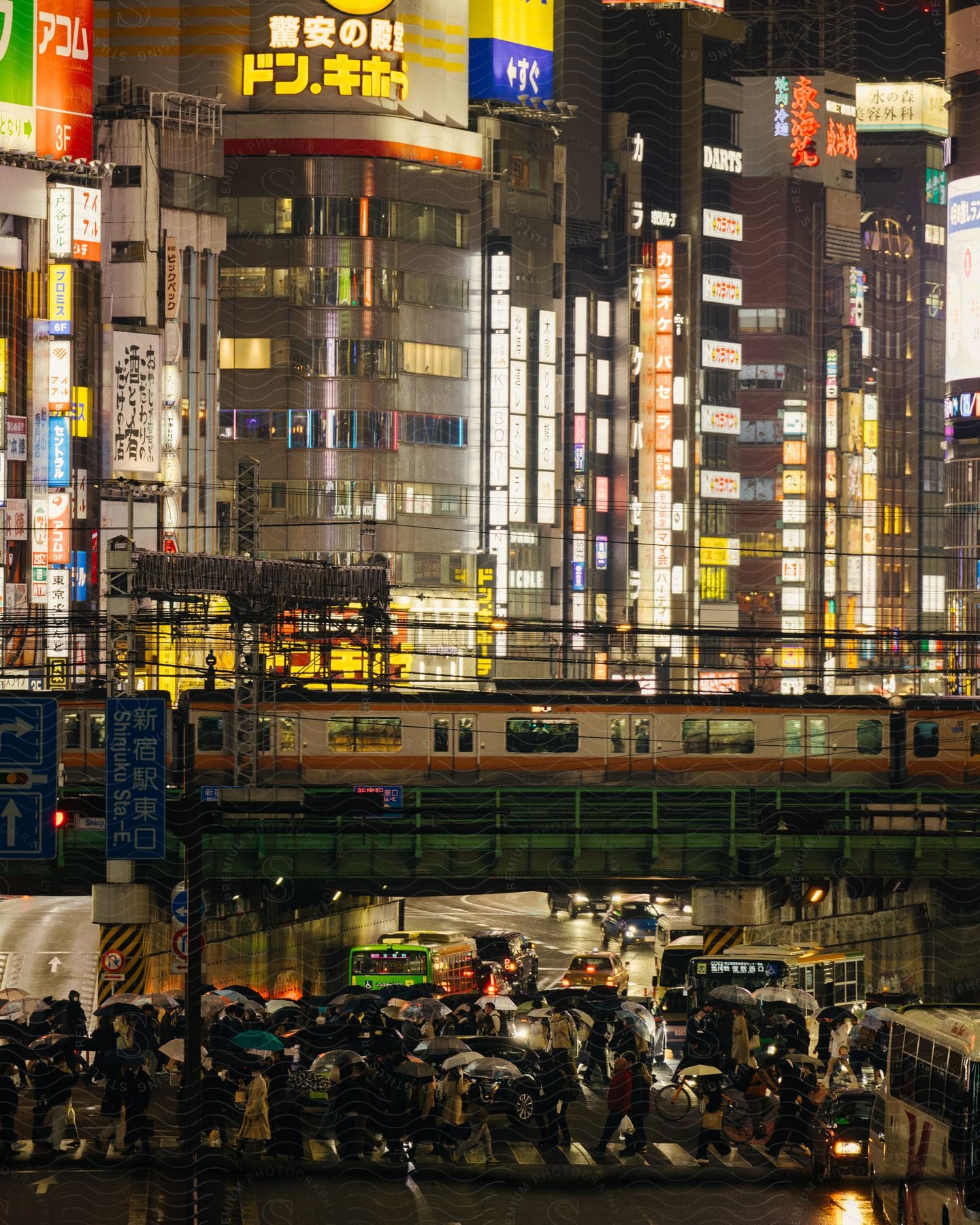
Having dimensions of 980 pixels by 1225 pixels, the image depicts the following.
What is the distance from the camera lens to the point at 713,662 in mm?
55531

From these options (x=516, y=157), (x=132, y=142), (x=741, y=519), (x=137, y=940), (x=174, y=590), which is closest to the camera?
(x=137, y=940)

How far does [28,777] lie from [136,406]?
22.9 m

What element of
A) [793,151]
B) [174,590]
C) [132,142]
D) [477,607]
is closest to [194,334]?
[132,142]

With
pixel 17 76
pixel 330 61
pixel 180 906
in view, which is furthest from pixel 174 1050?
pixel 330 61

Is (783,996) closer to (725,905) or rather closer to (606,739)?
(725,905)

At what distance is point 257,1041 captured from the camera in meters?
13.7

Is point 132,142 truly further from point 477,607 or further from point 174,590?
point 174,590

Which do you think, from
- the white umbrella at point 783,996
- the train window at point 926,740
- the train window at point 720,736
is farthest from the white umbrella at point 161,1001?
the train window at point 926,740

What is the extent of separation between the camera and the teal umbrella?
13680 millimetres

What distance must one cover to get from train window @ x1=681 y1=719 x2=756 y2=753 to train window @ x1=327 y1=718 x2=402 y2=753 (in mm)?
3596

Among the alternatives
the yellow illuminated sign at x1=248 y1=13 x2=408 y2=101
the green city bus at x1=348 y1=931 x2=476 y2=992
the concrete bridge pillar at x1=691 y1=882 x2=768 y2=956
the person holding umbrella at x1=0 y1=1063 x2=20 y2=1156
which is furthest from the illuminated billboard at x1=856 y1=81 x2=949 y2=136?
the person holding umbrella at x1=0 y1=1063 x2=20 y2=1156

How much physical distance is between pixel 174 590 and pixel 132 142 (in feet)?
57.3

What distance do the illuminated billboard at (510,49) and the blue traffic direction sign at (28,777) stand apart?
123 feet

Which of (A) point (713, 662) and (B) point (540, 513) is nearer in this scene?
(B) point (540, 513)
